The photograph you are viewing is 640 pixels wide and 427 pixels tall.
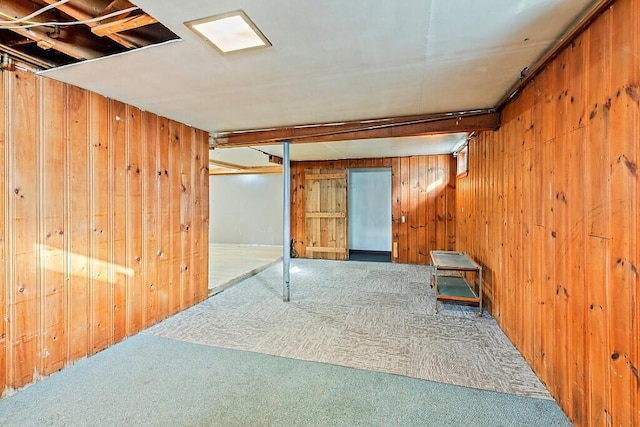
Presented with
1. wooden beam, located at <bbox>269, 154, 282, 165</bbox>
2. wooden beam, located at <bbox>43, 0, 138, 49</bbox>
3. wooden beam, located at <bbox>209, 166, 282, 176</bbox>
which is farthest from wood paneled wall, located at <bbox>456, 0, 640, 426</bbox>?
wooden beam, located at <bbox>209, 166, 282, 176</bbox>

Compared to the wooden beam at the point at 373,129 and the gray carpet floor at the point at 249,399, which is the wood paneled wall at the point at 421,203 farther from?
the gray carpet floor at the point at 249,399

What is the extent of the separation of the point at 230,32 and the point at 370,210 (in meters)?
5.98

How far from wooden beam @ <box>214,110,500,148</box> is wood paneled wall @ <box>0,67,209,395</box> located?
77 centimetres

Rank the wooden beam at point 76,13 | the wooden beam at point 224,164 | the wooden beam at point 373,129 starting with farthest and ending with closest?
the wooden beam at point 224,164, the wooden beam at point 373,129, the wooden beam at point 76,13

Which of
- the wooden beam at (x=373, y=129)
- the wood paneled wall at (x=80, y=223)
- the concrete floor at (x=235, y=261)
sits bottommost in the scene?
the concrete floor at (x=235, y=261)

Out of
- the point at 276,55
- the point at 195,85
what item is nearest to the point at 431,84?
the point at 276,55

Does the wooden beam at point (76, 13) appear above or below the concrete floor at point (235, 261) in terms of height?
above

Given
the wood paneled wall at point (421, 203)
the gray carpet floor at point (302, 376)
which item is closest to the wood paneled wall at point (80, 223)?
the gray carpet floor at point (302, 376)

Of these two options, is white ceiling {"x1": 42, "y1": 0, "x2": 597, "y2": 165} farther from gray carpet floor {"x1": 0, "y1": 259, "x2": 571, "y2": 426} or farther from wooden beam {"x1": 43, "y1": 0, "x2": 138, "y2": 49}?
gray carpet floor {"x1": 0, "y1": 259, "x2": 571, "y2": 426}

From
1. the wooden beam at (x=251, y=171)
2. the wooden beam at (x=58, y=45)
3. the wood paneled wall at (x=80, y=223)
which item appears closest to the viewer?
the wooden beam at (x=58, y=45)

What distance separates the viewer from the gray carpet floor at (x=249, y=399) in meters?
1.65

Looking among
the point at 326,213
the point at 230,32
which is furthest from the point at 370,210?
the point at 230,32

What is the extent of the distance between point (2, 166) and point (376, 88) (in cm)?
256

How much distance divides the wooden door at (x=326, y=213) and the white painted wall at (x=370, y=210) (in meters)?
0.97
